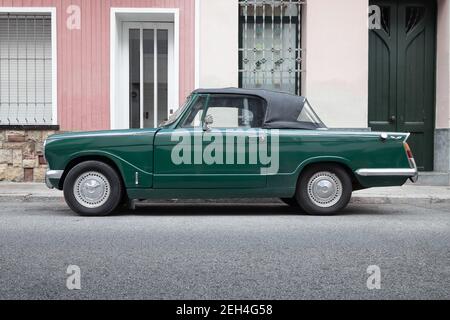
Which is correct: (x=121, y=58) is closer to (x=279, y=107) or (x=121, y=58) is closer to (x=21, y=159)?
(x=21, y=159)

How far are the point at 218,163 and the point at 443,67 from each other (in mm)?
6469

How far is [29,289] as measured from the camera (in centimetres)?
430

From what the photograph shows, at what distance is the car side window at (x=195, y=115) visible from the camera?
8.03m

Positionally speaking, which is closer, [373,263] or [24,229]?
[373,263]

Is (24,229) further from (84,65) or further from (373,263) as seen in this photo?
(84,65)

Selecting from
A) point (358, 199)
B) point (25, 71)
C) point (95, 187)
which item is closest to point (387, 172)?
point (358, 199)

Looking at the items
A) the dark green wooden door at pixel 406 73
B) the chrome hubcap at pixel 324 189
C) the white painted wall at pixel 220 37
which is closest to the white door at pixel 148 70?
the white painted wall at pixel 220 37

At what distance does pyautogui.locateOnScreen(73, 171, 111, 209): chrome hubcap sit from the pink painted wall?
4218mm

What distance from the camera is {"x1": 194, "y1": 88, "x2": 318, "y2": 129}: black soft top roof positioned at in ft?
26.7

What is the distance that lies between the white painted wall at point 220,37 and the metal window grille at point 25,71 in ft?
10.2

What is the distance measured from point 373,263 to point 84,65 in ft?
27.4

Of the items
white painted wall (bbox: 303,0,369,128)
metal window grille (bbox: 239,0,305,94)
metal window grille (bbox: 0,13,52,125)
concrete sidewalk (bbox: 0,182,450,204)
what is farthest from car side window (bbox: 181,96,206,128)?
metal window grille (bbox: 0,13,52,125)

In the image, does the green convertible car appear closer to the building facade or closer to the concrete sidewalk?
the concrete sidewalk
